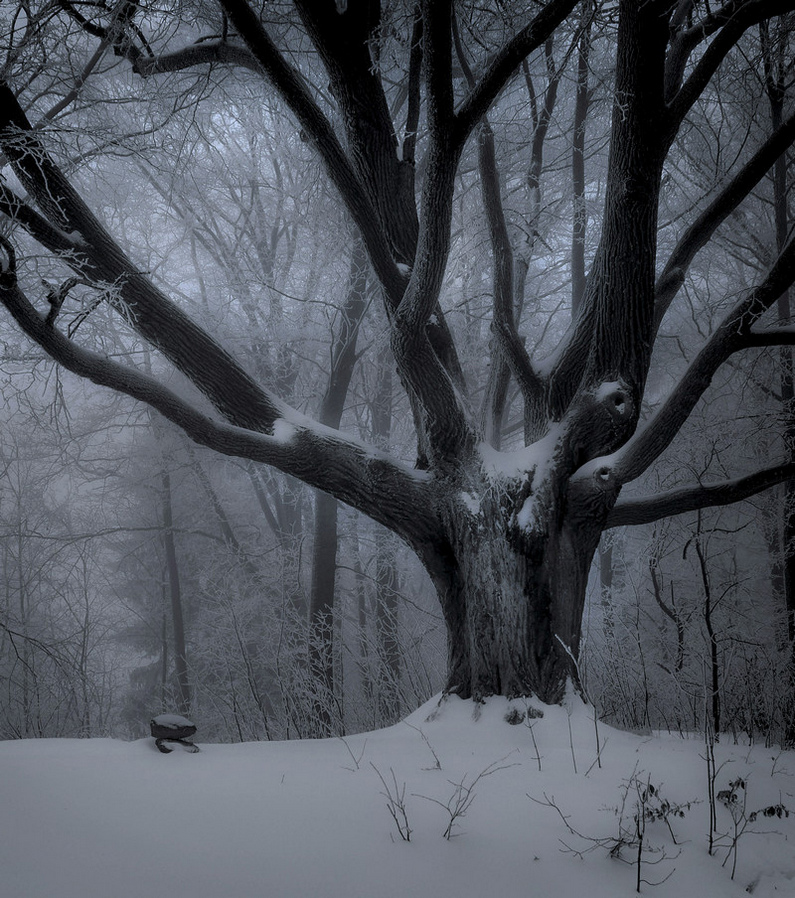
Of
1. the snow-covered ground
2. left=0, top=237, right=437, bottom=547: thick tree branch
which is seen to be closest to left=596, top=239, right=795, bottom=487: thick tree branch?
left=0, top=237, right=437, bottom=547: thick tree branch

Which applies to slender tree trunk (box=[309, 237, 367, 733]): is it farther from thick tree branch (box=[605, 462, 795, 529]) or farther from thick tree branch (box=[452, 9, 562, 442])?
thick tree branch (box=[605, 462, 795, 529])

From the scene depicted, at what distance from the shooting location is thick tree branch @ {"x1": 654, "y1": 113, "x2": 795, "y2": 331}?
462 centimetres

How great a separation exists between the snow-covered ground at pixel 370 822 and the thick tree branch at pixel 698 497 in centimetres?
184

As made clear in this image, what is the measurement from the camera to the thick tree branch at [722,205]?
4621 millimetres

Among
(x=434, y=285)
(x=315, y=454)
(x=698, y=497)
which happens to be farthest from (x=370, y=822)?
(x=698, y=497)

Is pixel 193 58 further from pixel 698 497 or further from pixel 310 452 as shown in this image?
pixel 698 497

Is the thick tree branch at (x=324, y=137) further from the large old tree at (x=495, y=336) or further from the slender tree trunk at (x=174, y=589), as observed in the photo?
the slender tree trunk at (x=174, y=589)

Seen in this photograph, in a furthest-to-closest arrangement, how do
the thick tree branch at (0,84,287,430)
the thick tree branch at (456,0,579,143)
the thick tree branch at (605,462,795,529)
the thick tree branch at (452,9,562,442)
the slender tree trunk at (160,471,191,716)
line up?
the slender tree trunk at (160,471,191,716) → the thick tree branch at (452,9,562,442) → the thick tree branch at (605,462,795,529) → the thick tree branch at (0,84,287,430) → the thick tree branch at (456,0,579,143)

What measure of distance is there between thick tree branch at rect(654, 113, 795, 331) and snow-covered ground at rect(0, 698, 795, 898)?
341 centimetres

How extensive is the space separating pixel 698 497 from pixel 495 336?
6.55ft

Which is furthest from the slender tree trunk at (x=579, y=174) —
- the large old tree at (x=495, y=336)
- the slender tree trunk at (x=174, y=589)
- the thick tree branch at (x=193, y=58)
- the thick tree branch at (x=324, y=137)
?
the slender tree trunk at (x=174, y=589)

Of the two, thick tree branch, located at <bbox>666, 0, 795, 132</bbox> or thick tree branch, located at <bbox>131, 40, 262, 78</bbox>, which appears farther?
thick tree branch, located at <bbox>131, 40, 262, 78</bbox>

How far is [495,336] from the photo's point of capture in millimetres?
5297

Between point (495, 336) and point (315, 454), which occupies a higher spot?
point (495, 336)
